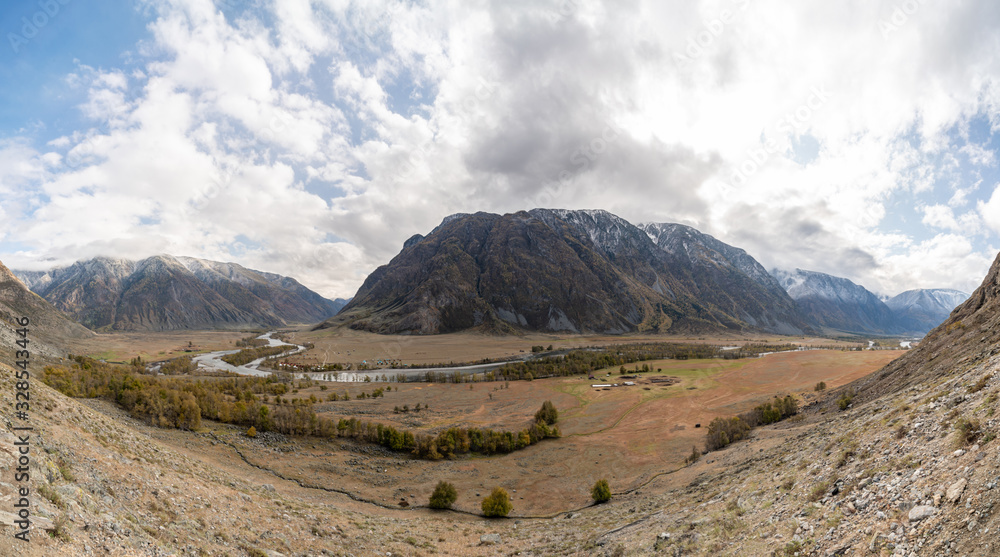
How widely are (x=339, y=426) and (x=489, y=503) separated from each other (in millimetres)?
28614

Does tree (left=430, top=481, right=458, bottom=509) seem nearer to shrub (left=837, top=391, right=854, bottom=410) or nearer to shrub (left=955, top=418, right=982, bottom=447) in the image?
shrub (left=955, top=418, right=982, bottom=447)

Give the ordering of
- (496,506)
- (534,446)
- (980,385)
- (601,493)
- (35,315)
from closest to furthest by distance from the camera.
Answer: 1. (980,385)
2. (496,506)
3. (601,493)
4. (534,446)
5. (35,315)

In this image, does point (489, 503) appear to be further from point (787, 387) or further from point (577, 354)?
point (577, 354)

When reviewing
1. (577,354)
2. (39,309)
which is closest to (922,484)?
(577,354)

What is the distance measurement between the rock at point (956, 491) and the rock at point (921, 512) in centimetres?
49

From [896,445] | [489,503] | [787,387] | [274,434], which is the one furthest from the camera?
[787,387]

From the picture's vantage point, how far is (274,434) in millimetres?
49219

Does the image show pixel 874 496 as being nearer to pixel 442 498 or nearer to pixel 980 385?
pixel 980 385

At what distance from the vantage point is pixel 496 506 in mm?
35812

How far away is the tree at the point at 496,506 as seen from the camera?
1405 inches

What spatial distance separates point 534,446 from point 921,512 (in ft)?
172

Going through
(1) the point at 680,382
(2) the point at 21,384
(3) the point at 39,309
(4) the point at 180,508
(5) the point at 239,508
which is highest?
(3) the point at 39,309

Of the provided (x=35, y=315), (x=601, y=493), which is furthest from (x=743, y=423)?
(x=35, y=315)

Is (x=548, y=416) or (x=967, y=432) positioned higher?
(x=967, y=432)
